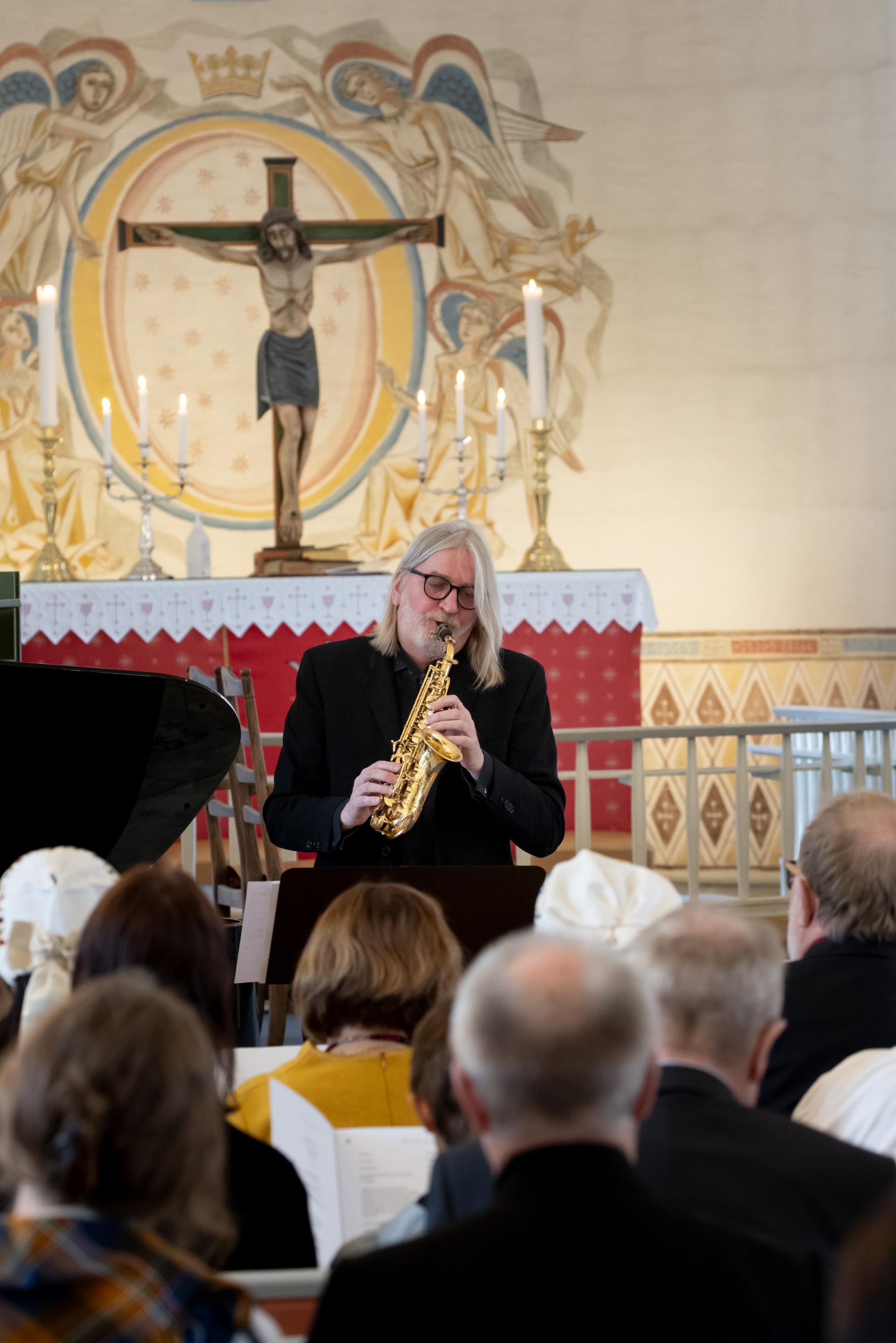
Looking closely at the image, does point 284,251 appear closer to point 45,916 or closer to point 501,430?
point 501,430

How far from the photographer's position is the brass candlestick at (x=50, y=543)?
6.84 meters

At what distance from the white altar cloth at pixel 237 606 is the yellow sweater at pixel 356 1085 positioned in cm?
465

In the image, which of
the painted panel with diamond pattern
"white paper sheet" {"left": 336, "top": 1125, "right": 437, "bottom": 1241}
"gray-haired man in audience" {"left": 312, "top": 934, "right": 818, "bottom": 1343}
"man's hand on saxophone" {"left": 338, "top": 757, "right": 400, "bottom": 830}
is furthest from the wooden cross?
"gray-haired man in audience" {"left": 312, "top": 934, "right": 818, "bottom": 1343}

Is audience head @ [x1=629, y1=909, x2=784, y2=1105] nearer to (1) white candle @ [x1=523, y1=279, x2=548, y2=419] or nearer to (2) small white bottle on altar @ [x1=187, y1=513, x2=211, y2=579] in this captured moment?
(1) white candle @ [x1=523, y1=279, x2=548, y2=419]

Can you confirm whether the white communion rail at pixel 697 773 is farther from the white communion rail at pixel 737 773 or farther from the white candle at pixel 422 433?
the white candle at pixel 422 433

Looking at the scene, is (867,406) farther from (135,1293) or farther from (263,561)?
(135,1293)

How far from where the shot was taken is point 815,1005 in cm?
225

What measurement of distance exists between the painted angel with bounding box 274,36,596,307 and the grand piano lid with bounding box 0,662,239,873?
6.82m

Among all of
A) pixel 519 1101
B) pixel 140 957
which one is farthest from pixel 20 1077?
pixel 140 957

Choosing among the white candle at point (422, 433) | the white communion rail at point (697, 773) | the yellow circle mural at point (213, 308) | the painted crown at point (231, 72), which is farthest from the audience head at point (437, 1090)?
the painted crown at point (231, 72)

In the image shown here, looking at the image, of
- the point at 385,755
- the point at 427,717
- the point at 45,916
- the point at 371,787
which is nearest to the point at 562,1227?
the point at 45,916

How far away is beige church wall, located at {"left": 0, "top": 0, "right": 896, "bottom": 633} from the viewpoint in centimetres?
944

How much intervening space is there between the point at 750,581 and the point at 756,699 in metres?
0.84

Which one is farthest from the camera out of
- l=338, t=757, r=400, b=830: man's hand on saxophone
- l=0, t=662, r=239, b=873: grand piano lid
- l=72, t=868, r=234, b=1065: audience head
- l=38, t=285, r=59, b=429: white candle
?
l=38, t=285, r=59, b=429: white candle
